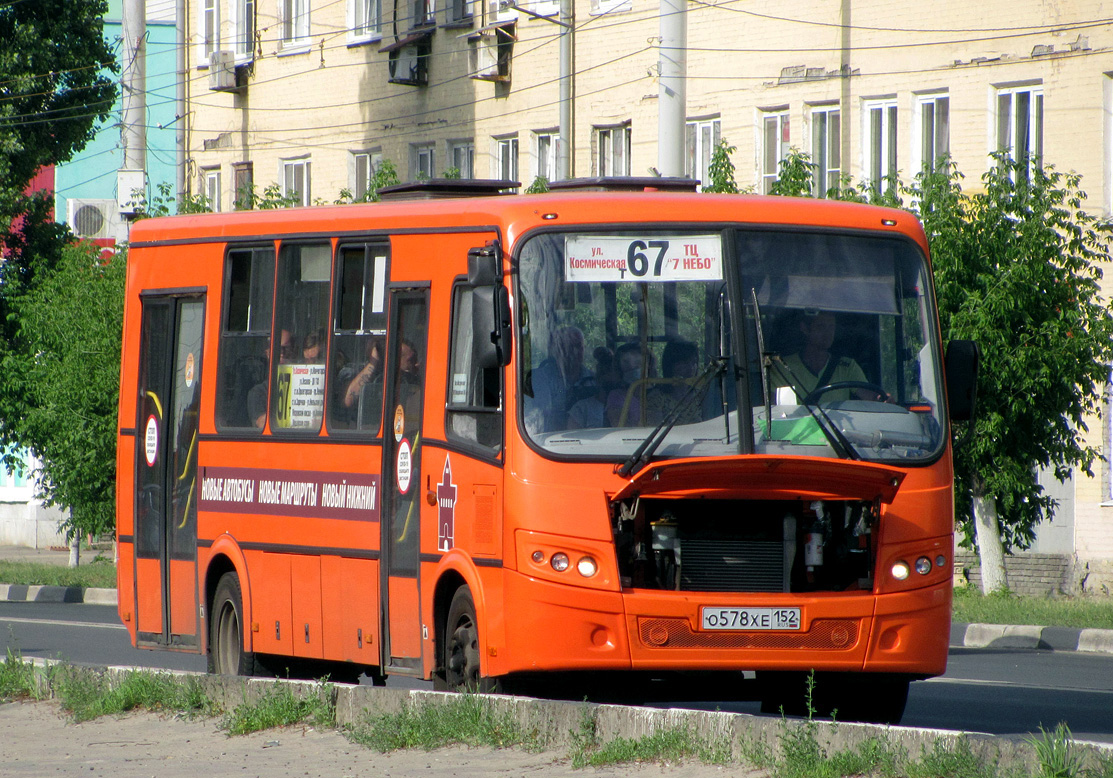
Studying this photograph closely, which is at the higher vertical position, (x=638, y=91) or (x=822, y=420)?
(x=638, y=91)

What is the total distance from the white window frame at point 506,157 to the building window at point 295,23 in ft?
21.3

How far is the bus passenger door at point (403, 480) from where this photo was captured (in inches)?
429

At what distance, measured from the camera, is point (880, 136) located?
27.5m

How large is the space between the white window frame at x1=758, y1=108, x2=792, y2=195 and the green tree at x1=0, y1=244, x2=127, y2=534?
9.10m

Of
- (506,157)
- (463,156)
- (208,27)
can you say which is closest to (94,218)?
(208,27)

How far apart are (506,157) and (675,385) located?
2451 centimetres

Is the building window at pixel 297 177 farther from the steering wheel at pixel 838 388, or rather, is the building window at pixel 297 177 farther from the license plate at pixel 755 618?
the license plate at pixel 755 618

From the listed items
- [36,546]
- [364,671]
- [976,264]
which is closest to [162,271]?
[364,671]

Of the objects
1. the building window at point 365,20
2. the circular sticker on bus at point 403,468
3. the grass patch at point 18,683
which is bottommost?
the grass patch at point 18,683

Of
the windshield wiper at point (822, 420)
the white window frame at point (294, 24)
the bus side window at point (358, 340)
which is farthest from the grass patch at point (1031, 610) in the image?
the white window frame at point (294, 24)

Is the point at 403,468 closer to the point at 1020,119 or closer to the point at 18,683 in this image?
the point at 18,683

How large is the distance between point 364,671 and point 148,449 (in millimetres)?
2460

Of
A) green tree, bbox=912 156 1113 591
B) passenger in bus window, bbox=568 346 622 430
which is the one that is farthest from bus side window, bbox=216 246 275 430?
green tree, bbox=912 156 1113 591

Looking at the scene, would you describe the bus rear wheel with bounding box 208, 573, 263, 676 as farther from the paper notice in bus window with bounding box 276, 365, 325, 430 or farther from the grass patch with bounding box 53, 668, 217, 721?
the grass patch with bounding box 53, 668, 217, 721
